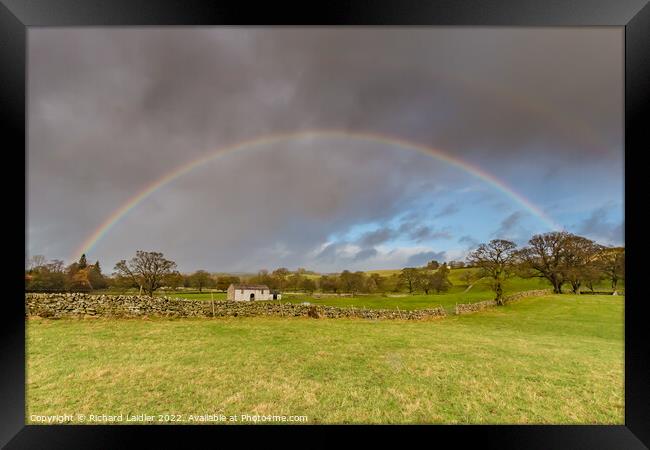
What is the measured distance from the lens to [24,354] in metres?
1.86

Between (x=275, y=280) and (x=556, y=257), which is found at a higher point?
(x=556, y=257)

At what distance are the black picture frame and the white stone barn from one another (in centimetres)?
1402

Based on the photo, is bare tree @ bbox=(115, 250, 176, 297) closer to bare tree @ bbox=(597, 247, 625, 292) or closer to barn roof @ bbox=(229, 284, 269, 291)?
barn roof @ bbox=(229, 284, 269, 291)

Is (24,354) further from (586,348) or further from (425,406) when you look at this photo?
(586,348)

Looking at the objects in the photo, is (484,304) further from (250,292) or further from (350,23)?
(350,23)

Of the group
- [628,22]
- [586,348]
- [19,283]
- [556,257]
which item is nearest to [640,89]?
[628,22]

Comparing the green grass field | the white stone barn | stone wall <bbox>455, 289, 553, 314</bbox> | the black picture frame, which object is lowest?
stone wall <bbox>455, 289, 553, 314</bbox>

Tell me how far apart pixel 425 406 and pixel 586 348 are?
7.46m

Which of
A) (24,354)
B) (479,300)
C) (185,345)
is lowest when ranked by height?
(479,300)

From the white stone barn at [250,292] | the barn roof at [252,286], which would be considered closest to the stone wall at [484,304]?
the white stone barn at [250,292]

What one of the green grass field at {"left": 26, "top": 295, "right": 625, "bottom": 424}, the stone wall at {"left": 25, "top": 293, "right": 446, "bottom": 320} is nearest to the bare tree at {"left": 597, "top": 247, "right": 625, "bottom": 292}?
the green grass field at {"left": 26, "top": 295, "right": 625, "bottom": 424}

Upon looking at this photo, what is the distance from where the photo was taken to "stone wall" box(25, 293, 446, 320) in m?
8.88

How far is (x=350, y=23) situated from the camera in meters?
1.81

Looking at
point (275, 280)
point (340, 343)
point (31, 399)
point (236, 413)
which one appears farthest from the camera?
point (275, 280)
